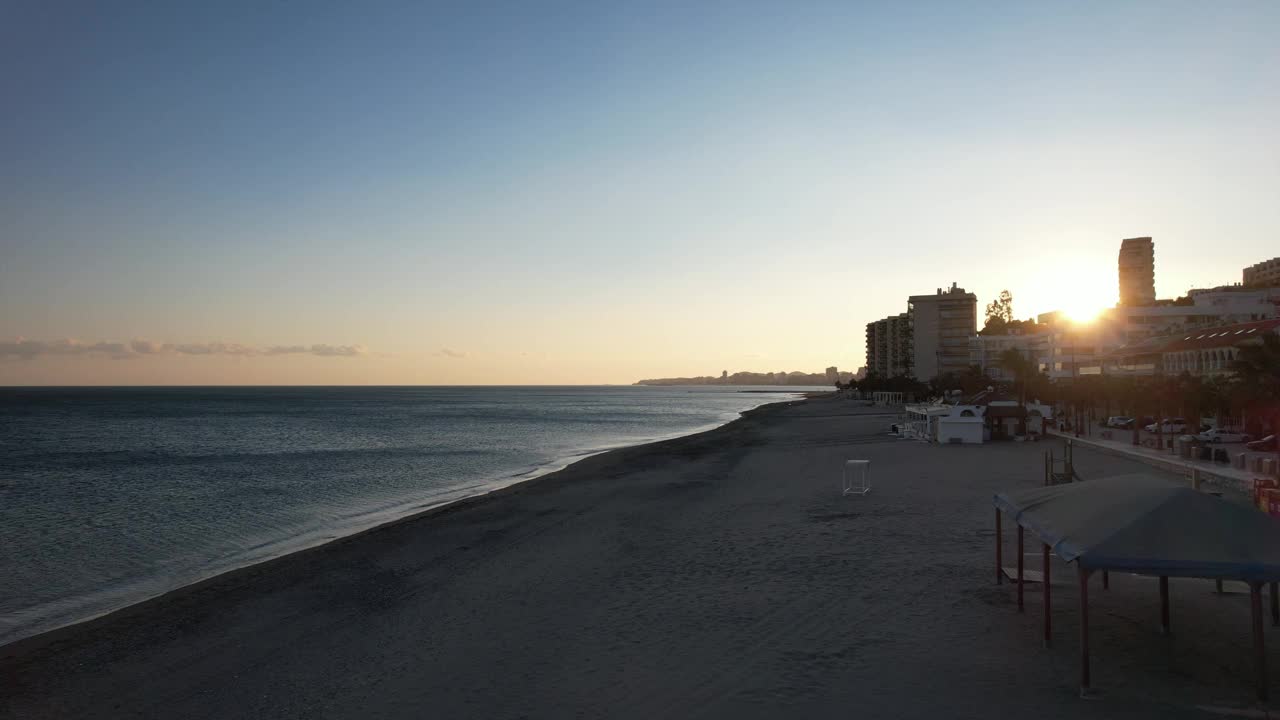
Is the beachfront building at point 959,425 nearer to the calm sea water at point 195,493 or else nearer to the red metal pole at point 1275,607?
the calm sea water at point 195,493

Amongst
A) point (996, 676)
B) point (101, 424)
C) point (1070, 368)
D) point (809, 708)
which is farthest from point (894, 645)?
point (101, 424)

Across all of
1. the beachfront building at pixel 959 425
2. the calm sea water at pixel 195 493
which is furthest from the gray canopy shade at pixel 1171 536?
the beachfront building at pixel 959 425

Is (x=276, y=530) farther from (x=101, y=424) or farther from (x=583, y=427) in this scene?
(x=101, y=424)

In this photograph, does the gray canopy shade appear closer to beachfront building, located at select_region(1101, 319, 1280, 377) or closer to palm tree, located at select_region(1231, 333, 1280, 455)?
palm tree, located at select_region(1231, 333, 1280, 455)

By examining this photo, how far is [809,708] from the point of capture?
8.63m

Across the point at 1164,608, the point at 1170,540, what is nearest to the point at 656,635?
the point at 1170,540

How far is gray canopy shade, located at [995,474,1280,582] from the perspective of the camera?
772cm

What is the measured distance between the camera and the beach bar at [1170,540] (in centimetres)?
771

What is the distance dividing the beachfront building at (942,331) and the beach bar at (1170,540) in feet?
417

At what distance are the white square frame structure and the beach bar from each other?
1237 centimetres

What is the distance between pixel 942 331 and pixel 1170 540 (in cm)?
13548

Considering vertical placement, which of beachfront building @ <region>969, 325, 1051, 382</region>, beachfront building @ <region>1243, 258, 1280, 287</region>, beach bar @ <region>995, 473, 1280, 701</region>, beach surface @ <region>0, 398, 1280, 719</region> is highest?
beachfront building @ <region>1243, 258, 1280, 287</region>

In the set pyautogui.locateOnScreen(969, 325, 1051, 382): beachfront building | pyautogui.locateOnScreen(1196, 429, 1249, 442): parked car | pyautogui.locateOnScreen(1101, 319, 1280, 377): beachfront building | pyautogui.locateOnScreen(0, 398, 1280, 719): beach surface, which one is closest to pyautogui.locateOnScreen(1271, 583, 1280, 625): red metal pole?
pyautogui.locateOnScreen(0, 398, 1280, 719): beach surface

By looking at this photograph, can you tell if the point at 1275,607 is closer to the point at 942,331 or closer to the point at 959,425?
the point at 959,425
